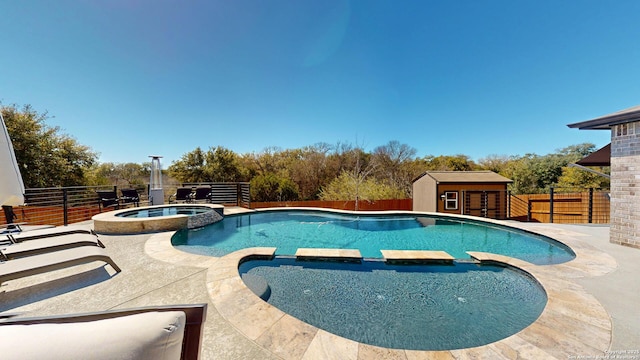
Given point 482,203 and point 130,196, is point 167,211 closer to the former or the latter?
point 130,196

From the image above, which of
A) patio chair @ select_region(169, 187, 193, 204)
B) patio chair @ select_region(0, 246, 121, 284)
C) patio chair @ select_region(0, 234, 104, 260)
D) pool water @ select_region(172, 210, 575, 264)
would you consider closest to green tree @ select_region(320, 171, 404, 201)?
pool water @ select_region(172, 210, 575, 264)

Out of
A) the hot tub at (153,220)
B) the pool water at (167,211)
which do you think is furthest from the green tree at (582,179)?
the pool water at (167,211)

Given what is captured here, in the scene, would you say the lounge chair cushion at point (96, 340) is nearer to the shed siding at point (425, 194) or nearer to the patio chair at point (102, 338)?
the patio chair at point (102, 338)

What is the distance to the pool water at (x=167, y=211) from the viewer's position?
7728 mm

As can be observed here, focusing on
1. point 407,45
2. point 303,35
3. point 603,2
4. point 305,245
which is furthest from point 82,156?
point 603,2

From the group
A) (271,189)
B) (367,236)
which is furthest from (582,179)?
(271,189)

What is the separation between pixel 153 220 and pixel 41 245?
8.96 ft

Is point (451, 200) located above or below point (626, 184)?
below

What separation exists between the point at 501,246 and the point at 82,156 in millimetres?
20338

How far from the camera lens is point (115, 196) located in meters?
9.38

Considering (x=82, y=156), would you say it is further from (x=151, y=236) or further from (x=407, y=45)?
(x=407, y=45)

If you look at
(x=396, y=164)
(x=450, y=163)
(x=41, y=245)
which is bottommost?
(x=41, y=245)

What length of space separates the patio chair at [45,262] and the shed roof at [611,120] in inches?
364

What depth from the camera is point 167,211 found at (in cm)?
816
